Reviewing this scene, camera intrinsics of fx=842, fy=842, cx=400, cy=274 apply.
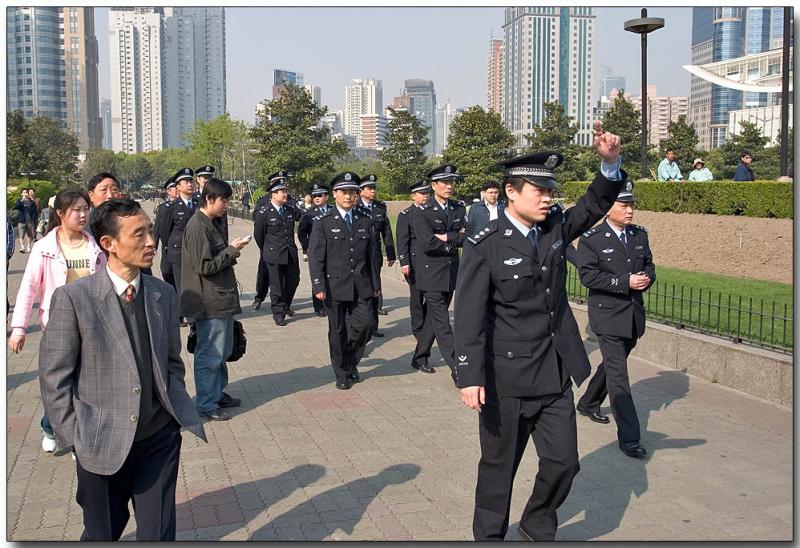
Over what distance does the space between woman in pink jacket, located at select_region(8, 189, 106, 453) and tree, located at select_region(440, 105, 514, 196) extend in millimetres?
38654

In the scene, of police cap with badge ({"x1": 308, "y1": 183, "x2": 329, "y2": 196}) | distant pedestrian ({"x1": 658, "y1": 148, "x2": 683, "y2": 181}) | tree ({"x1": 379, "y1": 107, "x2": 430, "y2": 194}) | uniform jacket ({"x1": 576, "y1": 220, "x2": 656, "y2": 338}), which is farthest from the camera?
tree ({"x1": 379, "y1": 107, "x2": 430, "y2": 194})

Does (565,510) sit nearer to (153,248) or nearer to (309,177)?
(153,248)

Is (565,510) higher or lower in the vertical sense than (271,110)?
lower

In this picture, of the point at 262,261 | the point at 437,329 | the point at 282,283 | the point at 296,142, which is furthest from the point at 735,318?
the point at 296,142

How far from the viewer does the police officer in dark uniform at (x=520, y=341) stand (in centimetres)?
416

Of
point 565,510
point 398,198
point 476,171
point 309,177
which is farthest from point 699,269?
point 398,198

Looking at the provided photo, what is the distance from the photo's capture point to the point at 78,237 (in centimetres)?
590

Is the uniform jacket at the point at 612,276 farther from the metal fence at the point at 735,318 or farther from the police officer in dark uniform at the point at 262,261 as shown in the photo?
the police officer in dark uniform at the point at 262,261

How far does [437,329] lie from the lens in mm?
8391

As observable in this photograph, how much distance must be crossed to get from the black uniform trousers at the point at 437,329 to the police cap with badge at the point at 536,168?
4.02 m

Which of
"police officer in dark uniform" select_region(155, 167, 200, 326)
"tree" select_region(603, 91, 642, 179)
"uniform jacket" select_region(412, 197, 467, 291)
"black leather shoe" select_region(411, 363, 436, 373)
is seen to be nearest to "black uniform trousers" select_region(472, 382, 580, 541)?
"uniform jacket" select_region(412, 197, 467, 291)

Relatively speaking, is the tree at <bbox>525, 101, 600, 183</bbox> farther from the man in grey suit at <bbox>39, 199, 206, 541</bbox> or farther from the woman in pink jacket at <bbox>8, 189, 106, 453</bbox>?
the man in grey suit at <bbox>39, 199, 206, 541</bbox>

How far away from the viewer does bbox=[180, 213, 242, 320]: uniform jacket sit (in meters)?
6.80

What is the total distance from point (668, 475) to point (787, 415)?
1.95 m
